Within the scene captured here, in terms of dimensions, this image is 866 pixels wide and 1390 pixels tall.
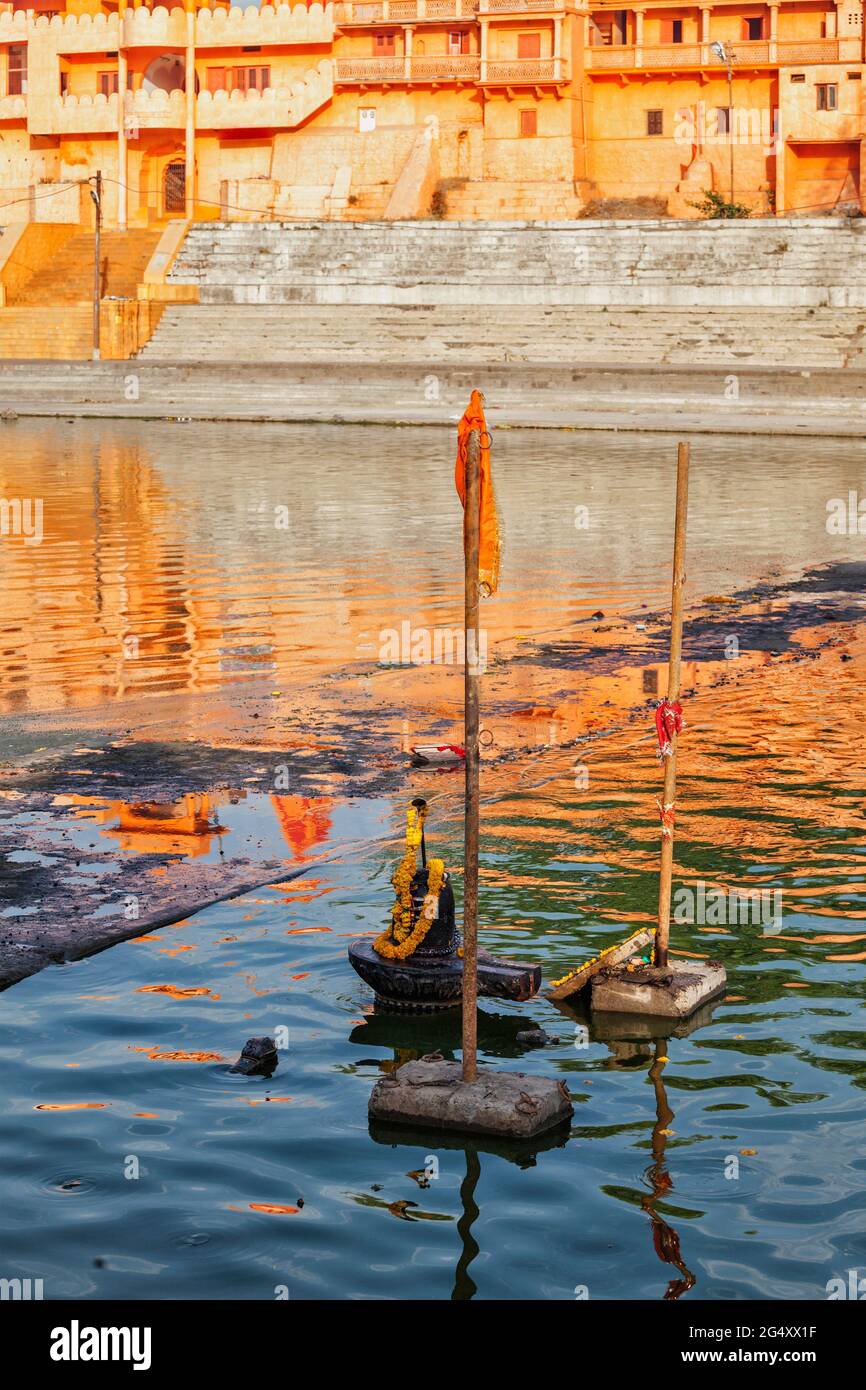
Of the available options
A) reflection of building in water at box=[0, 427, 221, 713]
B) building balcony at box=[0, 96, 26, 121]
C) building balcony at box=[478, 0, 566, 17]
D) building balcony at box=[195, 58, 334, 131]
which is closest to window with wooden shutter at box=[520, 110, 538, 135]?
building balcony at box=[478, 0, 566, 17]

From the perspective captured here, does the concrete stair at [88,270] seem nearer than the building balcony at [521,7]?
Yes

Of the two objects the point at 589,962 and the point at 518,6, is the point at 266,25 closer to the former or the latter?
the point at 518,6

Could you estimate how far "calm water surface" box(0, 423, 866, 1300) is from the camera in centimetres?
551

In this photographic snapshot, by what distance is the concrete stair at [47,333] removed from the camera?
45.5 m

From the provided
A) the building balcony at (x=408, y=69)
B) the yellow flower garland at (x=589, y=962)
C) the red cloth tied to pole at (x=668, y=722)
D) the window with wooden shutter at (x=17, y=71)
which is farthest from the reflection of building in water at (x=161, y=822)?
the window with wooden shutter at (x=17, y=71)

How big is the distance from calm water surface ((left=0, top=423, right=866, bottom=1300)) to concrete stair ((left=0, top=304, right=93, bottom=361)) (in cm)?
3048

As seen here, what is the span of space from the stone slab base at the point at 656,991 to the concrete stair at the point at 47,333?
39.5 metres

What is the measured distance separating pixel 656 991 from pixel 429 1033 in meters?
0.85

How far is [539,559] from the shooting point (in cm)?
1903

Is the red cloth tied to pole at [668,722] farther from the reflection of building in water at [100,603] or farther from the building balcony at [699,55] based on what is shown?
the building balcony at [699,55]

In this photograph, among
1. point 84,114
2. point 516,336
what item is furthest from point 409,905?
point 84,114

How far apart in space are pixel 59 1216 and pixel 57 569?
13.1 m
